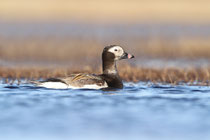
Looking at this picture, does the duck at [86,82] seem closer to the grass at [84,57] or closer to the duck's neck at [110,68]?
the duck's neck at [110,68]

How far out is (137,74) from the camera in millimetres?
16219

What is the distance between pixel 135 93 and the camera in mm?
12781

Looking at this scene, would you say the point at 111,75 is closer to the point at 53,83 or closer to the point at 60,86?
the point at 60,86

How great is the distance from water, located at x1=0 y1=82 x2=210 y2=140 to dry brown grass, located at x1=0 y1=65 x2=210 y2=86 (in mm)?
1936

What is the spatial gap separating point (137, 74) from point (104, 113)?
6.26 meters

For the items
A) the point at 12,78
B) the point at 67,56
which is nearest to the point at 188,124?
the point at 12,78

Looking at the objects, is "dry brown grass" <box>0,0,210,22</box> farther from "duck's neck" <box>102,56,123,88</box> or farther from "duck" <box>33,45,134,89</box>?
"duck" <box>33,45,134,89</box>

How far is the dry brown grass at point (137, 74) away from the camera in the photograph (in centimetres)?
1550

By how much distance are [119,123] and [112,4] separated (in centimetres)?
3380

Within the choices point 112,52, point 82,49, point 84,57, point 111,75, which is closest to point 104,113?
point 111,75

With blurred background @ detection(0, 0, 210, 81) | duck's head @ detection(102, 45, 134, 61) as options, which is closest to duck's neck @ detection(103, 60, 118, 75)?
duck's head @ detection(102, 45, 134, 61)

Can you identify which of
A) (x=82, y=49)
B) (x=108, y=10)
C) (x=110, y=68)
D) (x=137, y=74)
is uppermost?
(x=108, y=10)

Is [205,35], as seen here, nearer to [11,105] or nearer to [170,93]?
[170,93]

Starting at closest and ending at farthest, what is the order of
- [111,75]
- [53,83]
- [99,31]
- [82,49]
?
[53,83], [111,75], [82,49], [99,31]
